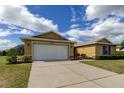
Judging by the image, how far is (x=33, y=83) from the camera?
6.55 m

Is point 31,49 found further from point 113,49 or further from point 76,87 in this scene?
point 113,49

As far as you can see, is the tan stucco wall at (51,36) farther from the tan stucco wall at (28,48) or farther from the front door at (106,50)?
the front door at (106,50)

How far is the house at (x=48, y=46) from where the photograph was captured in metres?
17.0

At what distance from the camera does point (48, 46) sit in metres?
18.2

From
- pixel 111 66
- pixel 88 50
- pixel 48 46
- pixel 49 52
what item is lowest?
pixel 111 66

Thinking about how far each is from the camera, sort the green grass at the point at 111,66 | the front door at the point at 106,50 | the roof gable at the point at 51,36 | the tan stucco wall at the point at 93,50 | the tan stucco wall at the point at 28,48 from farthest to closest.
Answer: the front door at the point at 106,50 < the tan stucco wall at the point at 93,50 < the roof gable at the point at 51,36 < the tan stucco wall at the point at 28,48 < the green grass at the point at 111,66

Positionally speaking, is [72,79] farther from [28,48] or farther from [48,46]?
[48,46]

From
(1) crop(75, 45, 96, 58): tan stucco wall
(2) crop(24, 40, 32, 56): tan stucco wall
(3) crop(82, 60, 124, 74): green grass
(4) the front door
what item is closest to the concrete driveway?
(3) crop(82, 60, 124, 74): green grass

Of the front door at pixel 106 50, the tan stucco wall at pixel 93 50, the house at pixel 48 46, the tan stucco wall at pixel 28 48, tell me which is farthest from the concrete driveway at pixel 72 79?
the front door at pixel 106 50

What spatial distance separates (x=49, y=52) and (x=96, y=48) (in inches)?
338

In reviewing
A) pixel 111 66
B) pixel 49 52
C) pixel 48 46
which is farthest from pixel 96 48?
pixel 111 66
